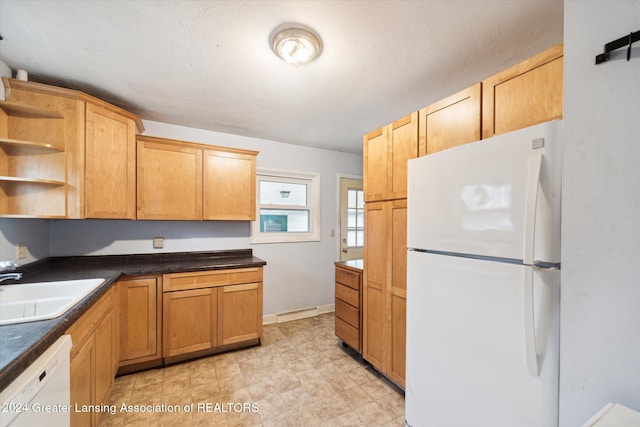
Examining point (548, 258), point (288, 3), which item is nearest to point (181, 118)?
point (288, 3)

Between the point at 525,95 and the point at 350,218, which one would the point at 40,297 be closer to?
the point at 525,95

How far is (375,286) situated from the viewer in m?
2.20

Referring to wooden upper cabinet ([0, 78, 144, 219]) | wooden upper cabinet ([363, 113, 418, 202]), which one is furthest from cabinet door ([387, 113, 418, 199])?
wooden upper cabinet ([0, 78, 144, 219])

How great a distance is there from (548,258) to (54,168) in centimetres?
301

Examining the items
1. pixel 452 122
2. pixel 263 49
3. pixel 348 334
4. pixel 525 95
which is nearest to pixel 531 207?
pixel 525 95

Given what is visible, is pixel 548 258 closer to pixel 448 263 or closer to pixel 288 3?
pixel 448 263

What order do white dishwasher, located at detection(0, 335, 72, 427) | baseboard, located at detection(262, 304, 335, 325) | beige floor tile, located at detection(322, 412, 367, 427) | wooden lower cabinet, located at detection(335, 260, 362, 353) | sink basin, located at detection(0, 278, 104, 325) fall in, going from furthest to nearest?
1. baseboard, located at detection(262, 304, 335, 325)
2. wooden lower cabinet, located at detection(335, 260, 362, 353)
3. beige floor tile, located at detection(322, 412, 367, 427)
4. sink basin, located at detection(0, 278, 104, 325)
5. white dishwasher, located at detection(0, 335, 72, 427)

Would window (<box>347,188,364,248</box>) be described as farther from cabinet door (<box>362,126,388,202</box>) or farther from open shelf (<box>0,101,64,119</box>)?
open shelf (<box>0,101,64,119</box>)

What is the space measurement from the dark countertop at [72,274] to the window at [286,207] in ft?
1.37

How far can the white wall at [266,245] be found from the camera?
249 centimetres

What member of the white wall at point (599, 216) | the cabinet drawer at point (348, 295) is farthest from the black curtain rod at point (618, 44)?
the cabinet drawer at point (348, 295)

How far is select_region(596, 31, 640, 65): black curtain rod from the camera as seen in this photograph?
788 mm

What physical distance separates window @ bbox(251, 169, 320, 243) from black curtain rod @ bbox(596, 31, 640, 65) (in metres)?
2.98

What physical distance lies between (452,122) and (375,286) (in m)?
1.40
